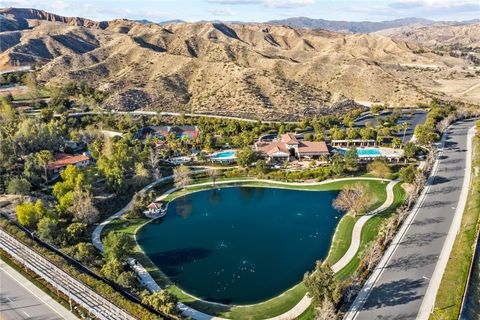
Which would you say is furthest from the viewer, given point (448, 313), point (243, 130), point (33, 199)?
point (243, 130)

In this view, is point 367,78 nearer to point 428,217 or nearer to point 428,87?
point 428,87

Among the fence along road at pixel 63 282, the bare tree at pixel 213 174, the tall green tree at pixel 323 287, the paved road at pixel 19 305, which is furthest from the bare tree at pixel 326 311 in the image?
the bare tree at pixel 213 174

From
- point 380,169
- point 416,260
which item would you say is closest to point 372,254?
point 416,260

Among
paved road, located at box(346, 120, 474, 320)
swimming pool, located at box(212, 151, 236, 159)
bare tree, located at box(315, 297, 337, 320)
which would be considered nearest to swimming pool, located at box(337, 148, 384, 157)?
paved road, located at box(346, 120, 474, 320)

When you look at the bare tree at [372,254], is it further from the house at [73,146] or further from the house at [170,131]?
the house at [73,146]

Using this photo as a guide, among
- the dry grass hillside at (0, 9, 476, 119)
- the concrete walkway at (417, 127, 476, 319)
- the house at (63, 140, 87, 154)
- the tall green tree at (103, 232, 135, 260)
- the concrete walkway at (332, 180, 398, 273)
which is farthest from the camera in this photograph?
the dry grass hillside at (0, 9, 476, 119)

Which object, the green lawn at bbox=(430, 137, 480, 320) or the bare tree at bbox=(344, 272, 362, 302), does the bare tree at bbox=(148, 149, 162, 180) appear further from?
the green lawn at bbox=(430, 137, 480, 320)

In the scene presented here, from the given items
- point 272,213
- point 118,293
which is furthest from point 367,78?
point 118,293
